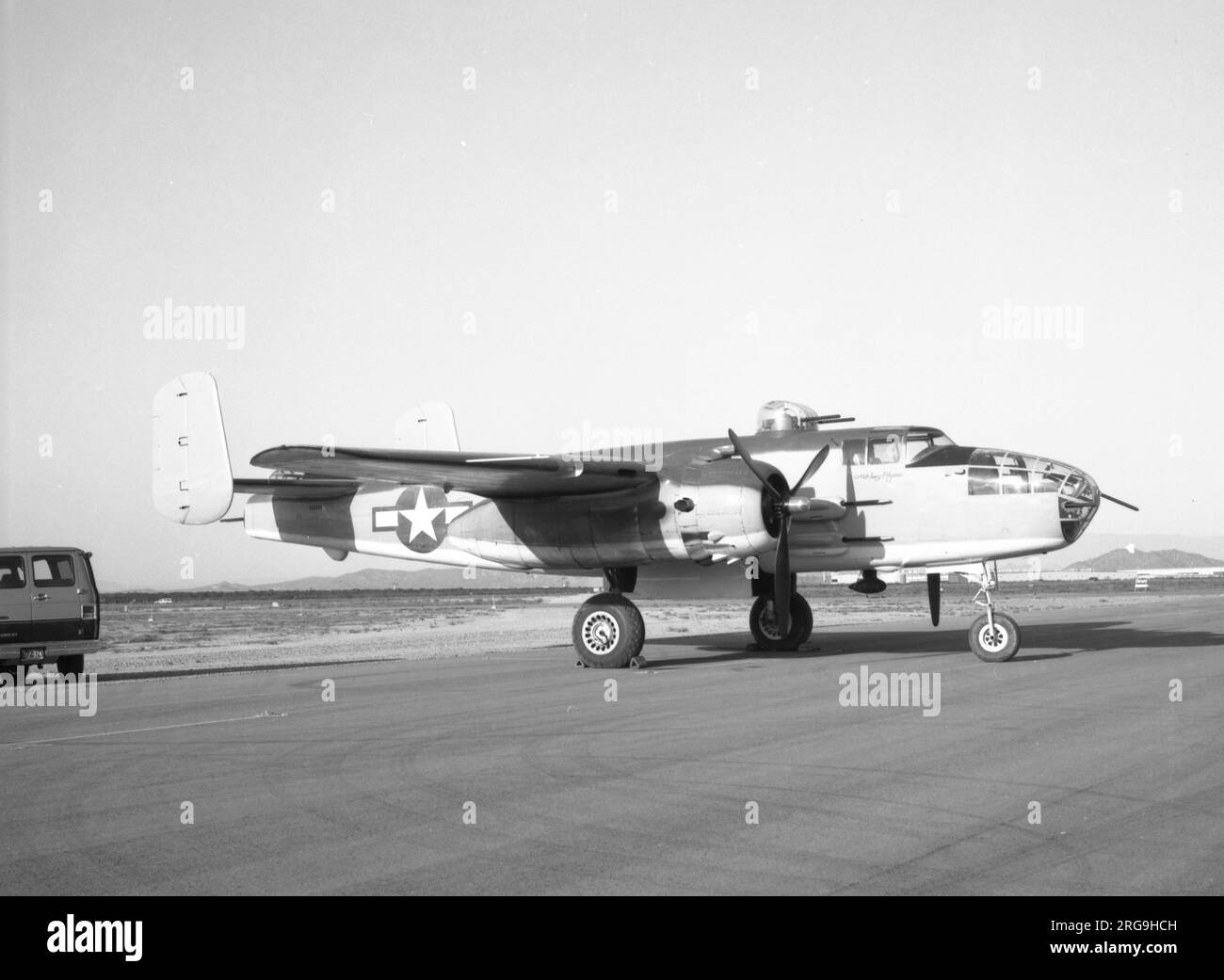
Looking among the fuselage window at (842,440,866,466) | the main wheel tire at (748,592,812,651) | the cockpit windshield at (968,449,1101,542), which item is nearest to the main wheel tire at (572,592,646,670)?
the main wheel tire at (748,592,812,651)

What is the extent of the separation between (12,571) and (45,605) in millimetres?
845

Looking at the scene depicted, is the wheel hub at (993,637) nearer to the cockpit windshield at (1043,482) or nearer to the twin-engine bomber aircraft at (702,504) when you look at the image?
the twin-engine bomber aircraft at (702,504)

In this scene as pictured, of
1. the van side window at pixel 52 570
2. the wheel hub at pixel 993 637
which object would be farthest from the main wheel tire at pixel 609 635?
the van side window at pixel 52 570

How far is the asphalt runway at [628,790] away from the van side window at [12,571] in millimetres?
3575

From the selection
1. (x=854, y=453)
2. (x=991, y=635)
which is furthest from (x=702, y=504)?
(x=991, y=635)

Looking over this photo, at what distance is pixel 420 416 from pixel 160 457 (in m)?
7.12

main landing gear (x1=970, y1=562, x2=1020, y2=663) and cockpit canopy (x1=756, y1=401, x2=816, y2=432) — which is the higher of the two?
cockpit canopy (x1=756, y1=401, x2=816, y2=432)

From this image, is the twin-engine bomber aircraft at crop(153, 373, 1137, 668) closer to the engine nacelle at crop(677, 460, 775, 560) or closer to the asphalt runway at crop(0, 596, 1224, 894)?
the engine nacelle at crop(677, 460, 775, 560)

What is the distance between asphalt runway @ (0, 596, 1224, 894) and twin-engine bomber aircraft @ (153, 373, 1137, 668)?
325 cm

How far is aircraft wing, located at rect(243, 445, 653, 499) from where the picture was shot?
1864 cm

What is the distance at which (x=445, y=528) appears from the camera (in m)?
23.3

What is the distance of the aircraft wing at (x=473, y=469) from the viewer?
61.2 ft
